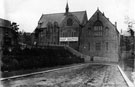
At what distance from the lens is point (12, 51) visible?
19.4 m

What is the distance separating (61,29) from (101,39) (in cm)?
1219

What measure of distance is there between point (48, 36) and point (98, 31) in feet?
52.2

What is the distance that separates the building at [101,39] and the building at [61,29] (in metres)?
3.20

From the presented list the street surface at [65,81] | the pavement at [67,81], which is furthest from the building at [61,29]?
the street surface at [65,81]

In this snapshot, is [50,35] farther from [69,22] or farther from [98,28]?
[98,28]

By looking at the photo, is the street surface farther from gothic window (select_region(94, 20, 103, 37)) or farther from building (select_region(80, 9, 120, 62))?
gothic window (select_region(94, 20, 103, 37))

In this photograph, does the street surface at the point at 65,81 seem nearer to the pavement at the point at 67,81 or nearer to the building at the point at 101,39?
the pavement at the point at 67,81

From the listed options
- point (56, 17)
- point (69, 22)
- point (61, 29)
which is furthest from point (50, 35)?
point (69, 22)

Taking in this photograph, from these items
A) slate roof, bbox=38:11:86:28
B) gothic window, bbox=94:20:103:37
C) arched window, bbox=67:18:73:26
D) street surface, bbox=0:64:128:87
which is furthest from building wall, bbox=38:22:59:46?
street surface, bbox=0:64:128:87

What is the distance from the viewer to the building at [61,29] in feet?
177

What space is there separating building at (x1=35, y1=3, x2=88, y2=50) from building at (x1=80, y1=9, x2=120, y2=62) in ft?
10.5

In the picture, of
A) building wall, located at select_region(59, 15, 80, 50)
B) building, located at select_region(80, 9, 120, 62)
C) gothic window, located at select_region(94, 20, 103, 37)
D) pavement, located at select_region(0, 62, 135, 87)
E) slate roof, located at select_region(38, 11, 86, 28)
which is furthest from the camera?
slate roof, located at select_region(38, 11, 86, 28)

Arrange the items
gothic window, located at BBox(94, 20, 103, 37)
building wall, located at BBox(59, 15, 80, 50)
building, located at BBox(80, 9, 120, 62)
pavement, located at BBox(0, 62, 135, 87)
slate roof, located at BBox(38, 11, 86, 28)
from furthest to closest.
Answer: slate roof, located at BBox(38, 11, 86, 28), building wall, located at BBox(59, 15, 80, 50), gothic window, located at BBox(94, 20, 103, 37), building, located at BBox(80, 9, 120, 62), pavement, located at BBox(0, 62, 135, 87)

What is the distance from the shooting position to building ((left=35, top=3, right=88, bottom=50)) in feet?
177
